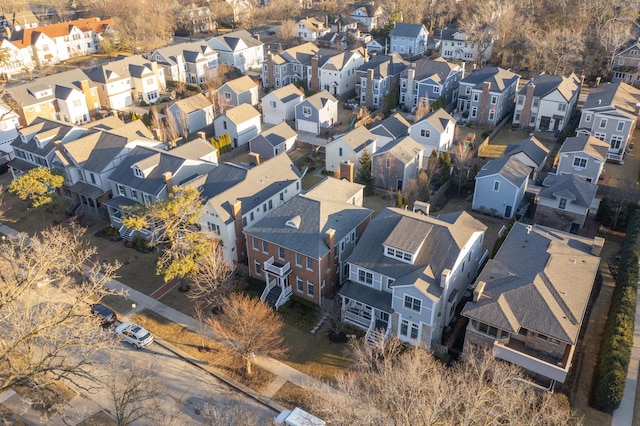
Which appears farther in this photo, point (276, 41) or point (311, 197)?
point (276, 41)

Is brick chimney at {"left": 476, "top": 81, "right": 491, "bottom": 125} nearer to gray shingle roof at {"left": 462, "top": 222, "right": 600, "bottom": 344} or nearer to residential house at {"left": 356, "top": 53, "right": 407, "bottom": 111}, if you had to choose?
residential house at {"left": 356, "top": 53, "right": 407, "bottom": 111}

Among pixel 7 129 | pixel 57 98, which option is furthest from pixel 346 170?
pixel 57 98

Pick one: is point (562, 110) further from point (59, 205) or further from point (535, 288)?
point (59, 205)

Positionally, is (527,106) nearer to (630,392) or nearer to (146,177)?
(630,392)

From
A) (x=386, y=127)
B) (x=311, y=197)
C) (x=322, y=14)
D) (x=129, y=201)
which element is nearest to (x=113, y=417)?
(x=311, y=197)

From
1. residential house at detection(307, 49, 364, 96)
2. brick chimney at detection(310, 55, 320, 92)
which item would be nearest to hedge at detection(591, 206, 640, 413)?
residential house at detection(307, 49, 364, 96)

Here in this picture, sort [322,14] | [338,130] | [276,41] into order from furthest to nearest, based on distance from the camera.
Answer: [322,14], [276,41], [338,130]

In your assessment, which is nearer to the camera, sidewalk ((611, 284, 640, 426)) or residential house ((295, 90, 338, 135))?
sidewalk ((611, 284, 640, 426))
